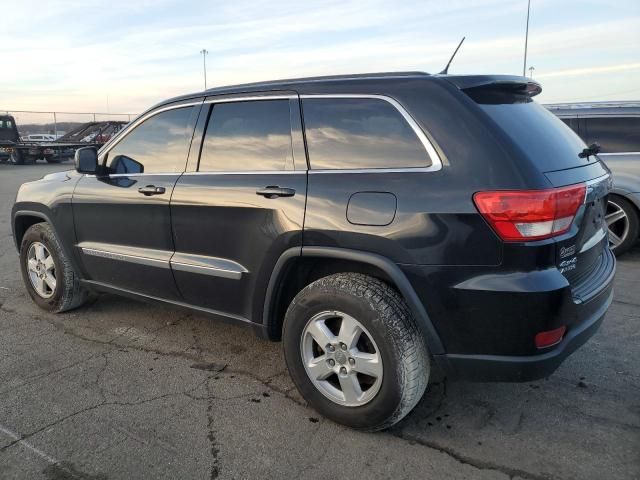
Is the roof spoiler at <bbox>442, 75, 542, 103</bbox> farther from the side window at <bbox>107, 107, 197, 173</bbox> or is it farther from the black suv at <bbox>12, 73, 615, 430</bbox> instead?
the side window at <bbox>107, 107, 197, 173</bbox>

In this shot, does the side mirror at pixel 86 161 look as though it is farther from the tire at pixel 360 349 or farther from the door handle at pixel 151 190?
the tire at pixel 360 349

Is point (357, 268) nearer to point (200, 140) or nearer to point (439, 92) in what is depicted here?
point (439, 92)

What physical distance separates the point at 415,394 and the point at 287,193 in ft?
4.13

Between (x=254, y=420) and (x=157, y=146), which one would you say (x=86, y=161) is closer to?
(x=157, y=146)

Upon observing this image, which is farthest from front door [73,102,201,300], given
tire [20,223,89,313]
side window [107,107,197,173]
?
tire [20,223,89,313]

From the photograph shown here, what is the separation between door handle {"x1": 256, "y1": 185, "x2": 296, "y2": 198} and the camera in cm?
304

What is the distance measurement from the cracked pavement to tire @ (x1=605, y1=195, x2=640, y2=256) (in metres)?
2.38

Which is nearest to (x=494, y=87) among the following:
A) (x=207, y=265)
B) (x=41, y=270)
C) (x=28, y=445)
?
(x=207, y=265)

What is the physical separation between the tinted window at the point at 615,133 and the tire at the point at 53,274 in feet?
19.2

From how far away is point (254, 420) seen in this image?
3066mm

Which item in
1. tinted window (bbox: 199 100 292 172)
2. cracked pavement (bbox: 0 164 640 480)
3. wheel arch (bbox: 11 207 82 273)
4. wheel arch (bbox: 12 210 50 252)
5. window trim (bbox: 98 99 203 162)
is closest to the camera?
cracked pavement (bbox: 0 164 640 480)

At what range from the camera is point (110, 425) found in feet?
9.95

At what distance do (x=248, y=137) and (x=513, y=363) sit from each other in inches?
78.4

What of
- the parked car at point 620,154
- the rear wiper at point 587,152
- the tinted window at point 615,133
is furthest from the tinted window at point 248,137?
the tinted window at point 615,133
